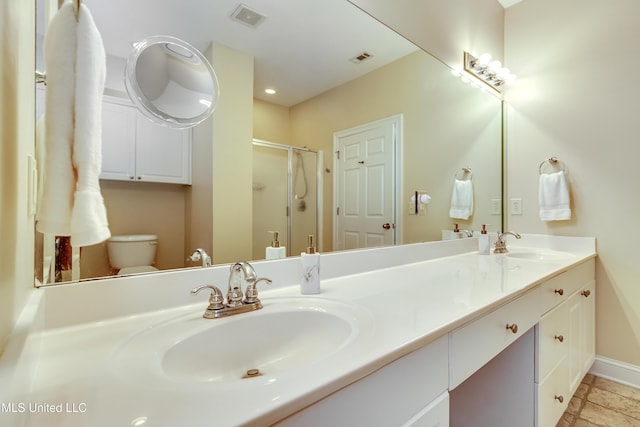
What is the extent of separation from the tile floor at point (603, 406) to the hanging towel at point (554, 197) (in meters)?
1.02

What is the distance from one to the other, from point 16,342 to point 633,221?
103 inches

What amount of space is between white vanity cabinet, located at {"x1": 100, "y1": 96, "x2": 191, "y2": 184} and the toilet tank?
0.53ft

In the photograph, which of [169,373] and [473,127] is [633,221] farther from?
[169,373]

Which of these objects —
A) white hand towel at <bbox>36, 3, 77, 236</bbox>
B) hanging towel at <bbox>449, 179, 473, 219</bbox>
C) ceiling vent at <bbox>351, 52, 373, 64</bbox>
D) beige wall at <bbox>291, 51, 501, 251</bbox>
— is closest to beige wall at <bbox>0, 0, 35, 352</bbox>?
white hand towel at <bbox>36, 3, 77, 236</bbox>

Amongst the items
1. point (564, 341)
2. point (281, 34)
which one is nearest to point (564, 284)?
point (564, 341)

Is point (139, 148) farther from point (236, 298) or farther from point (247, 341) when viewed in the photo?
point (247, 341)

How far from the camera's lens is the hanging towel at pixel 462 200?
6.12 ft

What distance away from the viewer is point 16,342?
17.1 inches

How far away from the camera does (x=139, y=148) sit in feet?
2.63

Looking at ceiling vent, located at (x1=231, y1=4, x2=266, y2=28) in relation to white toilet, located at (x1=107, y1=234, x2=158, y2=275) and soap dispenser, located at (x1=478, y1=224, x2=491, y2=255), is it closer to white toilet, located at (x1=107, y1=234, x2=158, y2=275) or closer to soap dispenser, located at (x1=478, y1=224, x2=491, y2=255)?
white toilet, located at (x1=107, y1=234, x2=158, y2=275)

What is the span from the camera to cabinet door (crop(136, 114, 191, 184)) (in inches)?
31.6

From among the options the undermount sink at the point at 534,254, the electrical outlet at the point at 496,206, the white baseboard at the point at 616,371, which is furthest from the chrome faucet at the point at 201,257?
the white baseboard at the point at 616,371

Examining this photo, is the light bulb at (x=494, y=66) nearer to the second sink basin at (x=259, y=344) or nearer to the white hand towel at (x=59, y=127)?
the second sink basin at (x=259, y=344)

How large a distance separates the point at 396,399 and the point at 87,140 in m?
0.70
